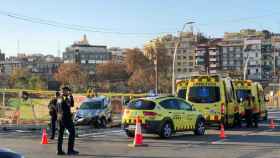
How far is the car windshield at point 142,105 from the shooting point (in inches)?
794

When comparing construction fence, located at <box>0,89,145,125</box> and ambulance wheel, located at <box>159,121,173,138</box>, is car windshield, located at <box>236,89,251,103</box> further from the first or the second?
ambulance wheel, located at <box>159,121,173,138</box>

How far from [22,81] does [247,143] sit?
69.1m

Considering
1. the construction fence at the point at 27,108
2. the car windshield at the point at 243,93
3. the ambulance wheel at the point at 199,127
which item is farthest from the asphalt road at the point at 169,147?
the construction fence at the point at 27,108

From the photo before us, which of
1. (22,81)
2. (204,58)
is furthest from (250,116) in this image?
(204,58)

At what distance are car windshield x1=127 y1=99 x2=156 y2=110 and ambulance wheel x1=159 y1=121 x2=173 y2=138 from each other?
0.75 m

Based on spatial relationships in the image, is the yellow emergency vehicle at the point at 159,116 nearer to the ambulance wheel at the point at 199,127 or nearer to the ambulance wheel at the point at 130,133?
the ambulance wheel at the point at 130,133

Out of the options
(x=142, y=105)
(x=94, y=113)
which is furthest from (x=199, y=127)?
(x=94, y=113)

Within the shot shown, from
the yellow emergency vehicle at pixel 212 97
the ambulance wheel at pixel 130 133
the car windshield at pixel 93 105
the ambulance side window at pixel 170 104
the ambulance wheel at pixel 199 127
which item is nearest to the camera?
the ambulance wheel at pixel 130 133

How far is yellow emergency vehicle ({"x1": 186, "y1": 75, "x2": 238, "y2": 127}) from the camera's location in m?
25.4

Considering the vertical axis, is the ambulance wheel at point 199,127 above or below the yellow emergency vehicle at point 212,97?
below

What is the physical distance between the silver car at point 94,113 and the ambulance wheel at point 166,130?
9.68 meters

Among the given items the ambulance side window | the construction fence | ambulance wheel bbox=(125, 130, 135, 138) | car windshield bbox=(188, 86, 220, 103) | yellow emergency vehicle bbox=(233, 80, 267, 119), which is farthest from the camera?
the construction fence

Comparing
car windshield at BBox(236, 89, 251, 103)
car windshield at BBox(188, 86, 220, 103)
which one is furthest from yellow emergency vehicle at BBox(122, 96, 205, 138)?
car windshield at BBox(236, 89, 251, 103)

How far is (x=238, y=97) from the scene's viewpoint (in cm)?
2906
